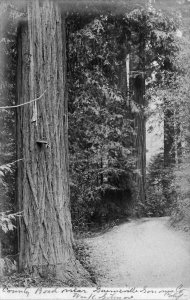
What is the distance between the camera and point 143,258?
6402 mm

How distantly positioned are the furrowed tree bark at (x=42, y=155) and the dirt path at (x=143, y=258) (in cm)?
61

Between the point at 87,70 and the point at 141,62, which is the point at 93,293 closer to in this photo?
the point at 87,70

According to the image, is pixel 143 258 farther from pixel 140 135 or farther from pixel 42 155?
pixel 140 135

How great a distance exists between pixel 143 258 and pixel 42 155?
94.8 inches

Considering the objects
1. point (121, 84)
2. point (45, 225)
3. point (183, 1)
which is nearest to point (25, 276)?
point (45, 225)

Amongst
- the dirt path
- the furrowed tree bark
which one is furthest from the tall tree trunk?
the furrowed tree bark

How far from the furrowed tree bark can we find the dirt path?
612 millimetres

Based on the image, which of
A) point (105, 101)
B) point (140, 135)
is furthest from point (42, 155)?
point (140, 135)

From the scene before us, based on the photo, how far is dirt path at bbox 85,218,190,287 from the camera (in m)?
5.46

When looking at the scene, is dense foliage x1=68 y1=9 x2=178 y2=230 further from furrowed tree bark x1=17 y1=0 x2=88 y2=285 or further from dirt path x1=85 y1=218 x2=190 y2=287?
furrowed tree bark x1=17 y1=0 x2=88 y2=285

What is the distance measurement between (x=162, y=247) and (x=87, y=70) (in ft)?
11.1

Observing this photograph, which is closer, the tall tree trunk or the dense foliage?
the dense foliage

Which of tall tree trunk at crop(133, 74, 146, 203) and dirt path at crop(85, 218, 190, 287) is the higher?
tall tree trunk at crop(133, 74, 146, 203)

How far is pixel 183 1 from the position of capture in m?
7.53
